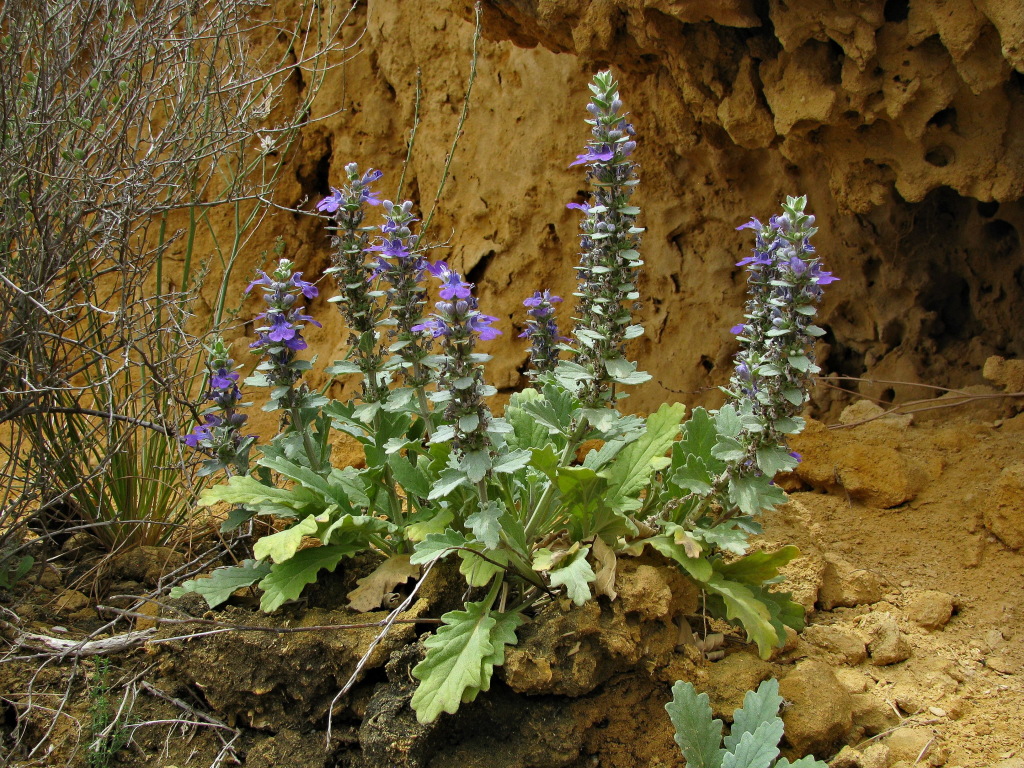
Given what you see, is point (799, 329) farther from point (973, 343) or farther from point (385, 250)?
point (973, 343)

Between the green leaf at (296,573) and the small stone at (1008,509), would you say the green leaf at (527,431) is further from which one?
the small stone at (1008,509)

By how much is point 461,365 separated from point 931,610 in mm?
2020

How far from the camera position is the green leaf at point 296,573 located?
2896mm

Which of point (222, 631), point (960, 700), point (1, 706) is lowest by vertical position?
point (1, 706)

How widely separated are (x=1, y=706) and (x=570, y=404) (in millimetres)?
2229

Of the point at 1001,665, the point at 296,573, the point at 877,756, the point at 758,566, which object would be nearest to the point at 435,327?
the point at 296,573

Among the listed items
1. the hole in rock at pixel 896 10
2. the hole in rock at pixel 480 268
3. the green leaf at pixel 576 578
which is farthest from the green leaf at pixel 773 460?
the hole in rock at pixel 480 268

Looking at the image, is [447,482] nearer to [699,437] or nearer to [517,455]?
[517,455]

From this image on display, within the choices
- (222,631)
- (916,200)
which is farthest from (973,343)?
(222,631)

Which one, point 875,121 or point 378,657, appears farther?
point 875,121

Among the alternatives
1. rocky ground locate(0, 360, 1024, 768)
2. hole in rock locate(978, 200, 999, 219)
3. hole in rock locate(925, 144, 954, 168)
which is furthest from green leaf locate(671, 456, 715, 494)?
hole in rock locate(978, 200, 999, 219)

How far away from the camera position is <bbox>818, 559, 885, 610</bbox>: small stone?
3344mm

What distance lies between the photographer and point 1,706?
118 inches

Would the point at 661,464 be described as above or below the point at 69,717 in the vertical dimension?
above
